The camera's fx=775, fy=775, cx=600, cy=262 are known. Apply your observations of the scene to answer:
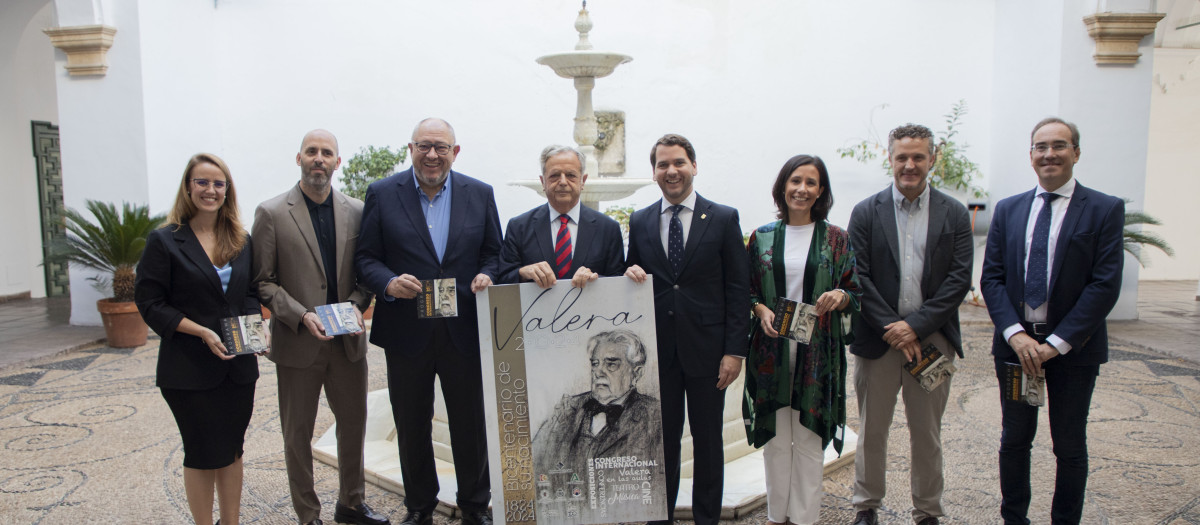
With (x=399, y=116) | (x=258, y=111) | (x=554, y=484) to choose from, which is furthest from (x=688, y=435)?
(x=258, y=111)

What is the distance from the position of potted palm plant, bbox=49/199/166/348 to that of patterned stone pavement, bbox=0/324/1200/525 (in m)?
1.10

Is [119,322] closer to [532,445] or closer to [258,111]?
[258,111]

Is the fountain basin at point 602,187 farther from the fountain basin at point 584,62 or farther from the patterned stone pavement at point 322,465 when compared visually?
the patterned stone pavement at point 322,465

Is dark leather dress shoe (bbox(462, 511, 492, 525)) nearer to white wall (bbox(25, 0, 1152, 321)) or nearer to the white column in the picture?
white wall (bbox(25, 0, 1152, 321))

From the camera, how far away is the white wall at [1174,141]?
444 inches

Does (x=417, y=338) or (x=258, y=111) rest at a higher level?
(x=258, y=111)

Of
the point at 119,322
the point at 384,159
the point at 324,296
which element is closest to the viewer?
the point at 324,296

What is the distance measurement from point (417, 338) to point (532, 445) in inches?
25.1

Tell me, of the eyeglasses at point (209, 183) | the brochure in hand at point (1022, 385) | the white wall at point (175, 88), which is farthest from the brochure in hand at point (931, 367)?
the white wall at point (175, 88)

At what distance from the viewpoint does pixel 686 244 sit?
2.96 m

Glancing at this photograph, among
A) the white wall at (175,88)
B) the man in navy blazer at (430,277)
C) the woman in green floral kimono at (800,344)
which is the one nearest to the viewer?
the woman in green floral kimono at (800,344)

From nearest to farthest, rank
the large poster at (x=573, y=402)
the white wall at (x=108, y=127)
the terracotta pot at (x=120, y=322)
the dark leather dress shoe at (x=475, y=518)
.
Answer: the large poster at (x=573, y=402) < the dark leather dress shoe at (x=475, y=518) < the terracotta pot at (x=120, y=322) < the white wall at (x=108, y=127)

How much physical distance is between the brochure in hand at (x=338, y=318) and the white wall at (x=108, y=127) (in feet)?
21.1

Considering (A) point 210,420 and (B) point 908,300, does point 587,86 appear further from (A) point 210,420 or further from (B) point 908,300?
(A) point 210,420
